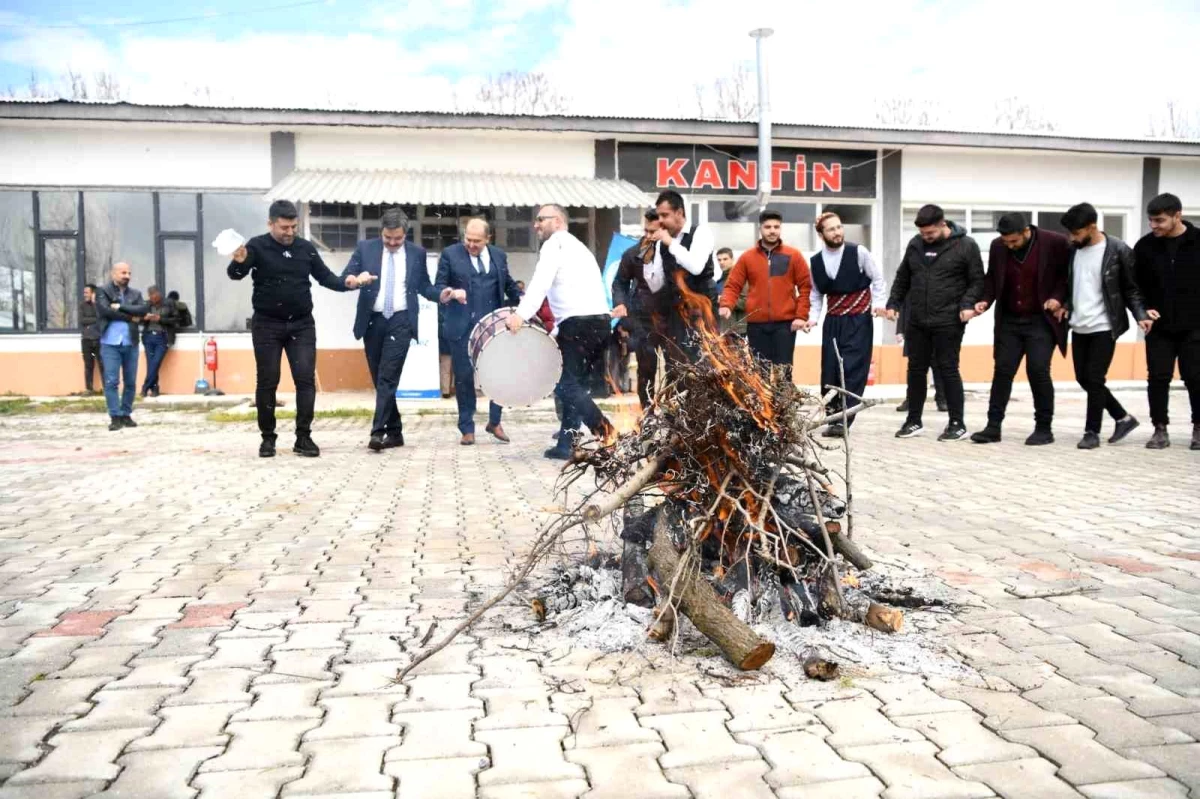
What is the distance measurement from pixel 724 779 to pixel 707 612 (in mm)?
945

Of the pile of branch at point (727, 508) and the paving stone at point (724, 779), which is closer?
the paving stone at point (724, 779)

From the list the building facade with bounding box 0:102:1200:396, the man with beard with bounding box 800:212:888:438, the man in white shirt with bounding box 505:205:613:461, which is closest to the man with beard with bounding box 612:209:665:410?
the man in white shirt with bounding box 505:205:613:461

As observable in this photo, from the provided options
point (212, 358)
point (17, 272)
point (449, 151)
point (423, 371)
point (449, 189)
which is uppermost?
point (449, 151)

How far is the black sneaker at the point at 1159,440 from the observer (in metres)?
8.84

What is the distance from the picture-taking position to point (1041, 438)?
30.8ft

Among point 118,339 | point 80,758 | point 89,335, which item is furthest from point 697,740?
point 89,335

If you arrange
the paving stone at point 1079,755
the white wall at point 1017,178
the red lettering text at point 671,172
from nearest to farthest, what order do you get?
the paving stone at point 1079,755, the red lettering text at point 671,172, the white wall at point 1017,178

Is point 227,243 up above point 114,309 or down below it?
above

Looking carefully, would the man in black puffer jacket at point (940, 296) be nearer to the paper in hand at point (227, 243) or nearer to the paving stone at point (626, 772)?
the paper in hand at point (227, 243)

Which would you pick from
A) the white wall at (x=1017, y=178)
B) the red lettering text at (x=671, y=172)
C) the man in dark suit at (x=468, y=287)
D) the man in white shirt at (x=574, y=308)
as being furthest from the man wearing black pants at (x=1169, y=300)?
the white wall at (x=1017, y=178)

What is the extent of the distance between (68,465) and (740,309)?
22.8 feet

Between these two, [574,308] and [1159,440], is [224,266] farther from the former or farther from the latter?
[1159,440]

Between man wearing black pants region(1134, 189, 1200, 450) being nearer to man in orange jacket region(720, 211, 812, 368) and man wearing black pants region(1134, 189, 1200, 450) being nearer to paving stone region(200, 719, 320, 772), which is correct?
man in orange jacket region(720, 211, 812, 368)

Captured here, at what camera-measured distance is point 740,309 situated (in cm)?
1169
